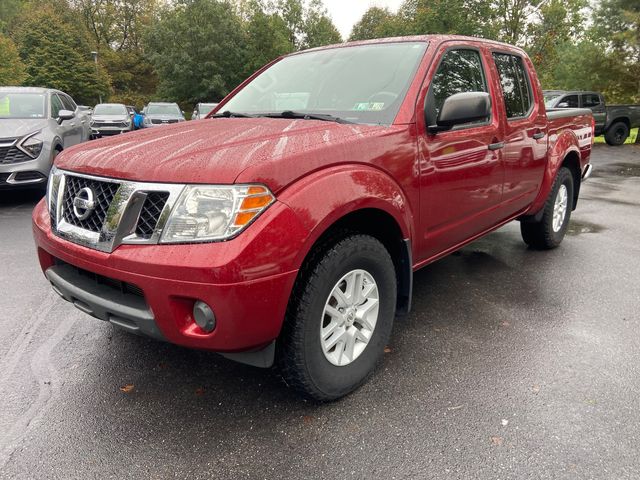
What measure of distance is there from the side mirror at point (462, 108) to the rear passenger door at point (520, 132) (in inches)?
36.4

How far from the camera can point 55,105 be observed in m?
8.41

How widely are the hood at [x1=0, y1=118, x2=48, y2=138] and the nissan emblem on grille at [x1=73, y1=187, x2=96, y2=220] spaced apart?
563cm

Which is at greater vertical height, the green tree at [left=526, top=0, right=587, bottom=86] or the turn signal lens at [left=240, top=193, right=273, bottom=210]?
the green tree at [left=526, top=0, right=587, bottom=86]

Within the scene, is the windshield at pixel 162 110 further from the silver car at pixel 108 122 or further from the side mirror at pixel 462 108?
the side mirror at pixel 462 108

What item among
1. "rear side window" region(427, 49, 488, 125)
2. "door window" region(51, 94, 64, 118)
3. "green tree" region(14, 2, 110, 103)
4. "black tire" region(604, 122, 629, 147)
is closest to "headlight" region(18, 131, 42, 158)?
"door window" region(51, 94, 64, 118)

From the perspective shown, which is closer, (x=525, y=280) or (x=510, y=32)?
(x=525, y=280)

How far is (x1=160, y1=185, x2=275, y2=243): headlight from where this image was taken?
1.95m

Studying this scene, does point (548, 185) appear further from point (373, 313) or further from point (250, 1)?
point (250, 1)

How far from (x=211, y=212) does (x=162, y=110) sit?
1985cm

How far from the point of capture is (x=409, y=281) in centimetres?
279

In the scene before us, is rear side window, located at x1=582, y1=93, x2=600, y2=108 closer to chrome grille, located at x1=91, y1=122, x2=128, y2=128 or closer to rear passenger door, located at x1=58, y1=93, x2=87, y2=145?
rear passenger door, located at x1=58, y1=93, x2=87, y2=145

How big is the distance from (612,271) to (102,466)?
4321 millimetres

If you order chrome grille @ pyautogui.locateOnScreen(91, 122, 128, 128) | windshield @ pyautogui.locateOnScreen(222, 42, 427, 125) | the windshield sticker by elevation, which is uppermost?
windshield @ pyautogui.locateOnScreen(222, 42, 427, 125)

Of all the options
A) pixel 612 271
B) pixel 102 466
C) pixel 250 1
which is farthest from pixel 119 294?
pixel 250 1
